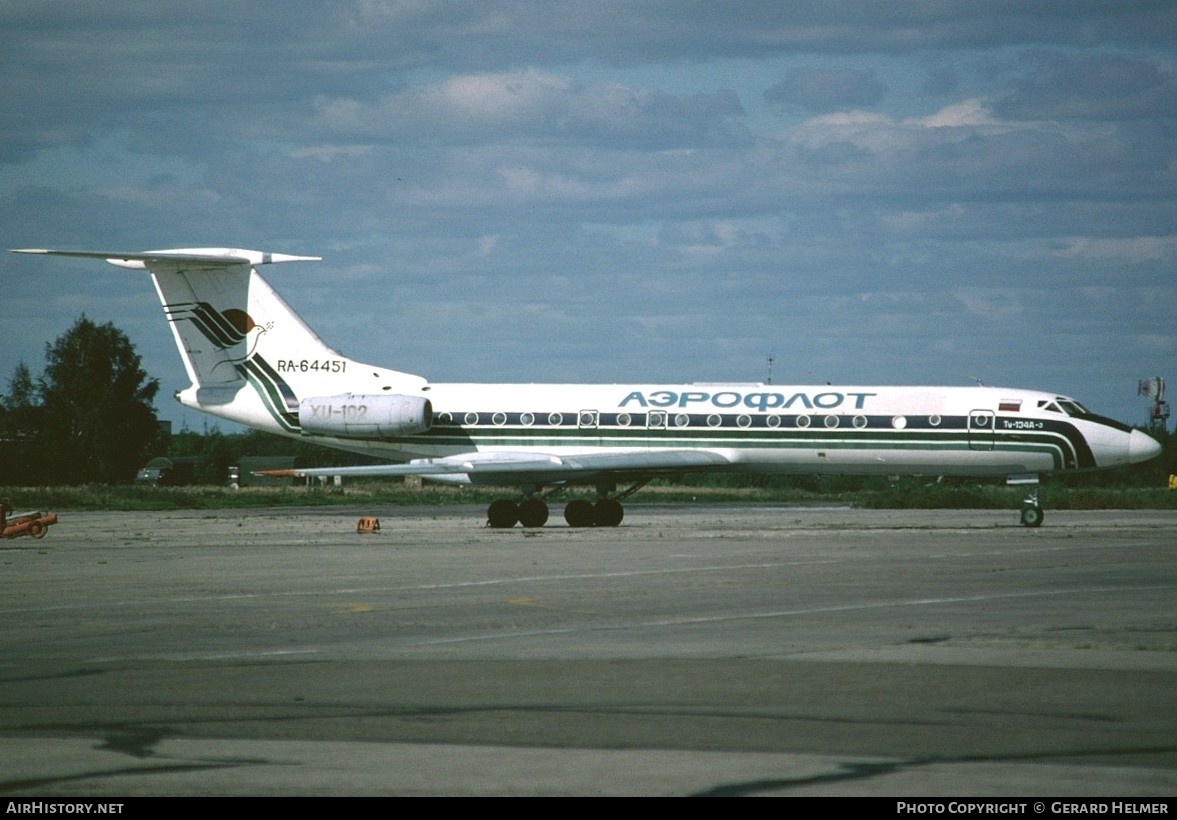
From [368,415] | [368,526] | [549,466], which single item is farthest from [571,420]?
[368,526]

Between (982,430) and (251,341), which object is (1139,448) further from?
(251,341)

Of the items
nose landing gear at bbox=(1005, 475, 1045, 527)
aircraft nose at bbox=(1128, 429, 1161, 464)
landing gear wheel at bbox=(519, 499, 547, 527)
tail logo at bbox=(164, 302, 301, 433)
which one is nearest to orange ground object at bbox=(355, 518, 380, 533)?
landing gear wheel at bbox=(519, 499, 547, 527)

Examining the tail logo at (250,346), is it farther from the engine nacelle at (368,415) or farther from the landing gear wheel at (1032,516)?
the landing gear wheel at (1032,516)

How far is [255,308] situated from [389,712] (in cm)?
3188

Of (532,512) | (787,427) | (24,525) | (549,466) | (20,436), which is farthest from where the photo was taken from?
(20,436)

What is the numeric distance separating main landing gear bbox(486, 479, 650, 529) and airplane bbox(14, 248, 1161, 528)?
0.04 m

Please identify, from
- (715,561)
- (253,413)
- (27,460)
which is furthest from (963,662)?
(27,460)

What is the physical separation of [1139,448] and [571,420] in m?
13.5

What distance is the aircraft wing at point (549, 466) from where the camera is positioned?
119ft

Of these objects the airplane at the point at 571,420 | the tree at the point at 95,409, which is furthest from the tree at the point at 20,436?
the airplane at the point at 571,420

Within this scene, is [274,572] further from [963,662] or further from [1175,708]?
[1175,708]

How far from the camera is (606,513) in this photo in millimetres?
38000

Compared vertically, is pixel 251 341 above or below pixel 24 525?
above

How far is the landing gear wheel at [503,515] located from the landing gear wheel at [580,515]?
145cm
